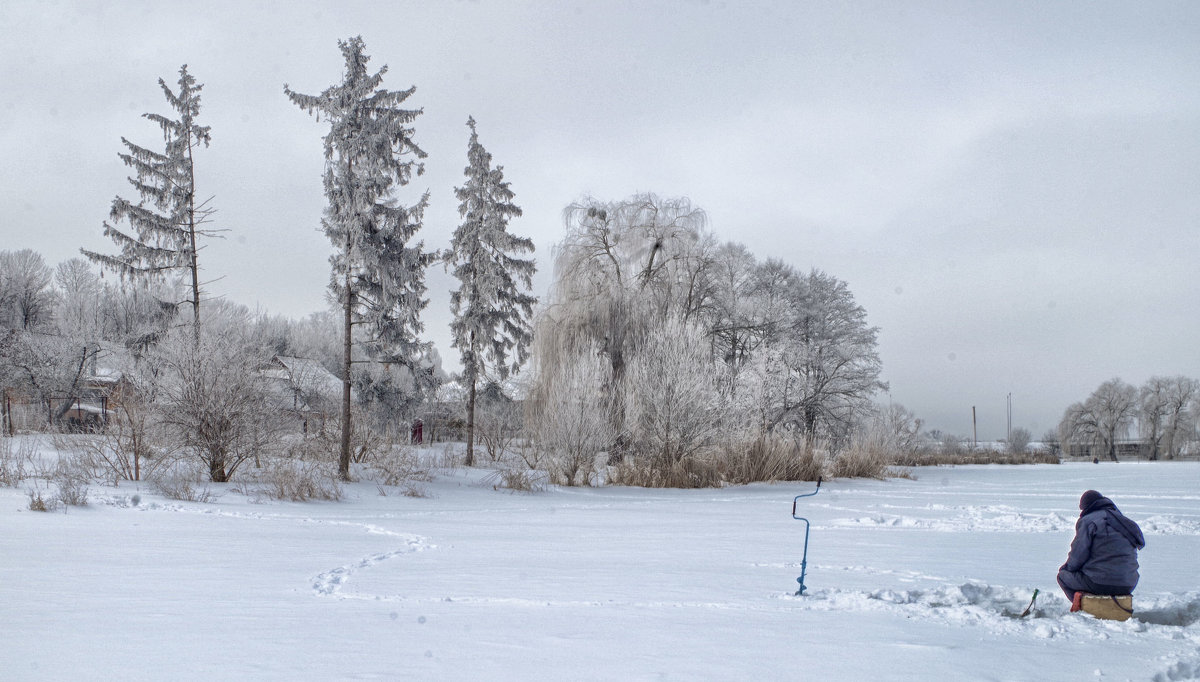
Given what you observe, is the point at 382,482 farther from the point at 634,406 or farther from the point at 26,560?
the point at 26,560

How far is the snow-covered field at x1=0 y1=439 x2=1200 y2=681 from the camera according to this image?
16.8 feet

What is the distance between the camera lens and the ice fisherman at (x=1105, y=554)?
21.2 ft

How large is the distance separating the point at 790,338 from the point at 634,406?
18.6 m

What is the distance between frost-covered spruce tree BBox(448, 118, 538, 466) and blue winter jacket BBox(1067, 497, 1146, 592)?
79.0 ft

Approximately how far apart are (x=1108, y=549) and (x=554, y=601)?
455 cm

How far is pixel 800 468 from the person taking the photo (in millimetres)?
26578

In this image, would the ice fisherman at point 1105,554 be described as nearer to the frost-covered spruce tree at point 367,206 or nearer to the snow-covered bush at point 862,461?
the frost-covered spruce tree at point 367,206

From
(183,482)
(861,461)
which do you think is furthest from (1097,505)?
(861,461)

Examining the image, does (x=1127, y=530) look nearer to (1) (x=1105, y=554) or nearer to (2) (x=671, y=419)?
(1) (x=1105, y=554)

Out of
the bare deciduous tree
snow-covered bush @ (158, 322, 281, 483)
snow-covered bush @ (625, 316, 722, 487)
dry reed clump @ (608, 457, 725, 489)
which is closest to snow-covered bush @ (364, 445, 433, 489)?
snow-covered bush @ (158, 322, 281, 483)

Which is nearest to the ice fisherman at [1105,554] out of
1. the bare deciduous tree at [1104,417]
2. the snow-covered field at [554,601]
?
the snow-covered field at [554,601]

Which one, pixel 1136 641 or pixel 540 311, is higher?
pixel 540 311

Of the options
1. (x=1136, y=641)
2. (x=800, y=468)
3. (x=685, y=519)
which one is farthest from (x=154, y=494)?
(x=800, y=468)

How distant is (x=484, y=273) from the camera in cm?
3003
